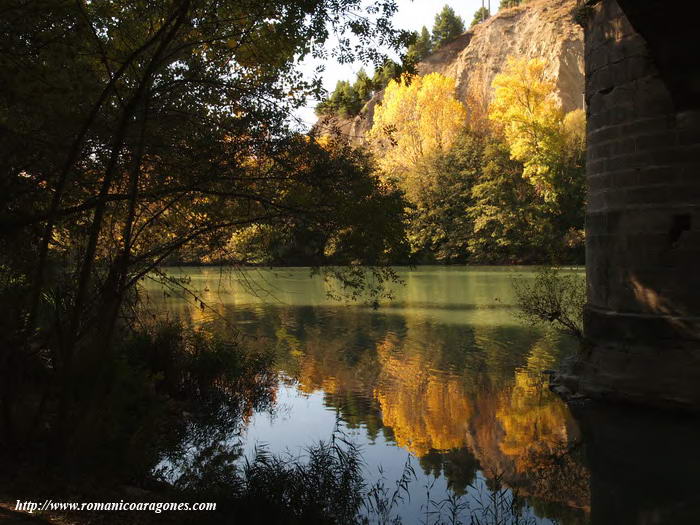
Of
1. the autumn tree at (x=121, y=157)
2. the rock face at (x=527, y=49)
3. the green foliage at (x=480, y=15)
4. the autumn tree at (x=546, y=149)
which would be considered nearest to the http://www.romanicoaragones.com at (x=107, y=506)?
the autumn tree at (x=121, y=157)

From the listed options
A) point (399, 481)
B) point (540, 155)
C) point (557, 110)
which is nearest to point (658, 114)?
point (399, 481)

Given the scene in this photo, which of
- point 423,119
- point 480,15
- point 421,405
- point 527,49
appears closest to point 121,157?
point 421,405

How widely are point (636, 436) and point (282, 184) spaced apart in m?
4.51

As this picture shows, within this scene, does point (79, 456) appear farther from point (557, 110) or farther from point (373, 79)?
point (557, 110)

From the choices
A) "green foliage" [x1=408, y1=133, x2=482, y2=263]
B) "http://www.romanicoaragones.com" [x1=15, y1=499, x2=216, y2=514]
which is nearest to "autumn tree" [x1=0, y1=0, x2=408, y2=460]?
"http://www.romanicoaragones.com" [x1=15, y1=499, x2=216, y2=514]

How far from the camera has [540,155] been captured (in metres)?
37.6

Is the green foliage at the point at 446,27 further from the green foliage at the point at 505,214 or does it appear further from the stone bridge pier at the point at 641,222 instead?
the stone bridge pier at the point at 641,222

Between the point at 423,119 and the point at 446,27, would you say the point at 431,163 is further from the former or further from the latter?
the point at 446,27

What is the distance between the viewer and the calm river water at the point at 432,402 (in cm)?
602

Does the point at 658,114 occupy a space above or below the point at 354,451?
above

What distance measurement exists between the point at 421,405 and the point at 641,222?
11.3ft

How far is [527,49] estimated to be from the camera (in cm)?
5791

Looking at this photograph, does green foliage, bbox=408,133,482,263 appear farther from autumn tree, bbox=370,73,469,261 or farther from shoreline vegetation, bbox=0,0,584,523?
shoreline vegetation, bbox=0,0,584,523

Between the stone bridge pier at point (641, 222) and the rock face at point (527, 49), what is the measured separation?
150 feet
